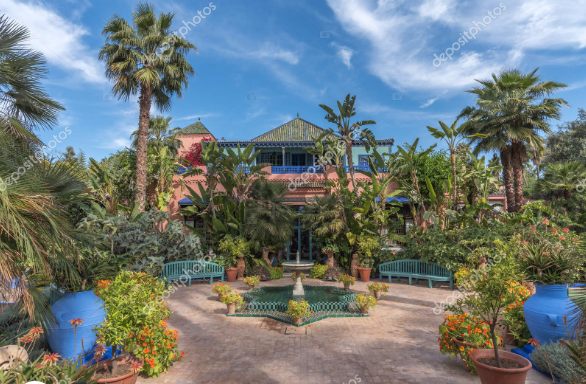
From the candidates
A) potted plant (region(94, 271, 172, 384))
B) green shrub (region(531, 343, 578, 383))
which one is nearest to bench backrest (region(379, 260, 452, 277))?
green shrub (region(531, 343, 578, 383))

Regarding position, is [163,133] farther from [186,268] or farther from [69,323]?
A: [69,323]

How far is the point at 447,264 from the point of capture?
9.93 metres

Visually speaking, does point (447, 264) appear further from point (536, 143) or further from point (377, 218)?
point (536, 143)

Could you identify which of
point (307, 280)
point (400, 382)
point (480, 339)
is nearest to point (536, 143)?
point (307, 280)

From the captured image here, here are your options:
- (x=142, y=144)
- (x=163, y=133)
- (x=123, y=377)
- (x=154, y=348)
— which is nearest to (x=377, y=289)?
(x=154, y=348)

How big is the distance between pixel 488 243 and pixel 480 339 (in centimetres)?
660

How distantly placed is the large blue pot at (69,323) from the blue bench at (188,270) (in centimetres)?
582

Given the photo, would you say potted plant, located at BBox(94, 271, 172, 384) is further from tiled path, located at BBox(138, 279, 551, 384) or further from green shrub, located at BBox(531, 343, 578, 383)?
green shrub, located at BBox(531, 343, 578, 383)

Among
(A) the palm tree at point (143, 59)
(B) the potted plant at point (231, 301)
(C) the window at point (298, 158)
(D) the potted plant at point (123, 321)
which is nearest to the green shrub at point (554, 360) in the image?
(D) the potted plant at point (123, 321)

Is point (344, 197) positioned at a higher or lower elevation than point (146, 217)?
higher

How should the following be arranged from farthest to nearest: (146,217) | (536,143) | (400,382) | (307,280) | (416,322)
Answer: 1. (536,143)
2. (307,280)
3. (146,217)
4. (416,322)
5. (400,382)

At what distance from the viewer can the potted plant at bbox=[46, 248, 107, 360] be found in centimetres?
453

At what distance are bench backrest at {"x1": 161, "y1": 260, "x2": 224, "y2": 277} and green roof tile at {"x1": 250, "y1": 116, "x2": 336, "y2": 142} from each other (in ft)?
39.8

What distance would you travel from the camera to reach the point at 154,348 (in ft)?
14.0
